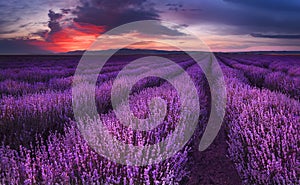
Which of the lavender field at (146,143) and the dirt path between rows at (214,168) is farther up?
the lavender field at (146,143)

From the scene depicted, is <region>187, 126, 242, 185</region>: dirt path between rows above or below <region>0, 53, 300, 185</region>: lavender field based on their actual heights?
below

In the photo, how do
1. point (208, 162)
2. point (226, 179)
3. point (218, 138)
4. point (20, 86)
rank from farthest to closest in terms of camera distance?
point (20, 86), point (218, 138), point (208, 162), point (226, 179)

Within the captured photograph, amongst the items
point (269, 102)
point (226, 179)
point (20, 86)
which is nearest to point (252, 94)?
point (269, 102)

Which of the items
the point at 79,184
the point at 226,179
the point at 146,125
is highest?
the point at 146,125

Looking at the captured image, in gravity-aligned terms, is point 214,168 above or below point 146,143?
A: below

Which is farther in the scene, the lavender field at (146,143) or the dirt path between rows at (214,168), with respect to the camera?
the dirt path between rows at (214,168)

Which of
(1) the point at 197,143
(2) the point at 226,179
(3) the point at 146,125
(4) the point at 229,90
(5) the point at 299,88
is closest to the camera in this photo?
(2) the point at 226,179

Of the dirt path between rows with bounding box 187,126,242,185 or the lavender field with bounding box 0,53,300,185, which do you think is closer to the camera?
the lavender field with bounding box 0,53,300,185

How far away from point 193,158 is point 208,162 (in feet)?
0.63

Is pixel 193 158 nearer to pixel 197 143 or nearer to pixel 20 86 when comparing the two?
pixel 197 143

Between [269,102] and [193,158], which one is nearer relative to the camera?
[193,158]

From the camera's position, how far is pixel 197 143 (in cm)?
372

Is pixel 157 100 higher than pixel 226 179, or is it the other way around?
pixel 157 100

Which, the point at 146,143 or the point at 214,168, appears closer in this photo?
the point at 146,143
